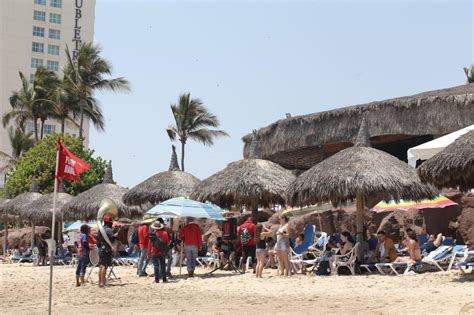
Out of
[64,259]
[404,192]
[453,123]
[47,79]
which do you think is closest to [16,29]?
[47,79]

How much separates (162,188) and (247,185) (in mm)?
4102

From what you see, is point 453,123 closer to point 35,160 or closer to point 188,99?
point 35,160

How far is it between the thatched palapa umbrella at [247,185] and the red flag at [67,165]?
5.99 meters

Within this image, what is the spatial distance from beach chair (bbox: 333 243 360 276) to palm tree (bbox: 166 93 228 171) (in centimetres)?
3042

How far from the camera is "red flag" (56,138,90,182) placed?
9016 mm

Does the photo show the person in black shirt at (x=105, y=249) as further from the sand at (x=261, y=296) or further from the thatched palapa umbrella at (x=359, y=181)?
the thatched palapa umbrella at (x=359, y=181)

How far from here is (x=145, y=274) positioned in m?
15.4

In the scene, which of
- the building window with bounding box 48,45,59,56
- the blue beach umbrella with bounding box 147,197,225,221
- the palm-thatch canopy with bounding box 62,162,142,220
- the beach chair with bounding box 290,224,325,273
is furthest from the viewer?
the building window with bounding box 48,45,59,56

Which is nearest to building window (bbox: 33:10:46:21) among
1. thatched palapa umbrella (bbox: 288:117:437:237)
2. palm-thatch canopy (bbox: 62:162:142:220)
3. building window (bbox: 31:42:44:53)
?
building window (bbox: 31:42:44:53)

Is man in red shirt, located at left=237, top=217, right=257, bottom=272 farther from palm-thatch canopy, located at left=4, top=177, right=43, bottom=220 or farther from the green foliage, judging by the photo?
the green foliage

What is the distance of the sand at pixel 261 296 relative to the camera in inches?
348

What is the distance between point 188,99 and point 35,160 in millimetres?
11124

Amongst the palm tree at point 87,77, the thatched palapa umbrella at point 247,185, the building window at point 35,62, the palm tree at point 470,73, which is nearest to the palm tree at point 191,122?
the palm tree at point 87,77

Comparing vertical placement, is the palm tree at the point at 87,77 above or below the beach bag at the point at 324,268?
above
